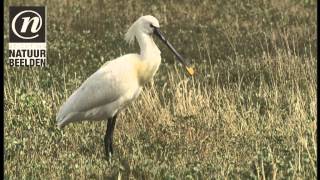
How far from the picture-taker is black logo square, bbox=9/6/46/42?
516 inches

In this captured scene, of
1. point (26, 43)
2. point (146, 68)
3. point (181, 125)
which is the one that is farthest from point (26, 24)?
point (146, 68)

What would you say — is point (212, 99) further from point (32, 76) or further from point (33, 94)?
point (32, 76)

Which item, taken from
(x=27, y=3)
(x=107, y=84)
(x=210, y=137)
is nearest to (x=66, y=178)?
(x=107, y=84)

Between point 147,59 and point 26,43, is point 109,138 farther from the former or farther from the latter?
point 26,43

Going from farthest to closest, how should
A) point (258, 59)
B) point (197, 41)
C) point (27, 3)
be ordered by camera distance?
point (27, 3)
point (197, 41)
point (258, 59)

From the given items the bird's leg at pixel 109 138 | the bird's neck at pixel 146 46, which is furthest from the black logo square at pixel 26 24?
the bird's neck at pixel 146 46

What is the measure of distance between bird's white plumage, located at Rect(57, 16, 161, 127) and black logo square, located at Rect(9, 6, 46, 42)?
18.7 ft

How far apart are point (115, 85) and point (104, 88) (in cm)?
13

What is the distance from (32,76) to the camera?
1120 cm

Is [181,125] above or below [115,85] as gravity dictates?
below

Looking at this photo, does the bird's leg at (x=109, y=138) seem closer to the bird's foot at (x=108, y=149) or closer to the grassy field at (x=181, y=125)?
the bird's foot at (x=108, y=149)

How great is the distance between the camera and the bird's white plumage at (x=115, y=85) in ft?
23.3

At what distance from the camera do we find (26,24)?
514 inches

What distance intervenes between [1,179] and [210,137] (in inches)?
84.2
